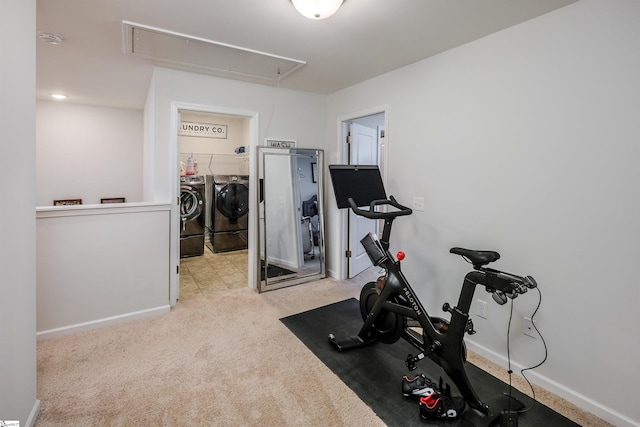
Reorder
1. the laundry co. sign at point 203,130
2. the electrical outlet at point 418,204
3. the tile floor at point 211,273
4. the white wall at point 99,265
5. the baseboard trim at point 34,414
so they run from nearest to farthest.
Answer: the baseboard trim at point 34,414, the white wall at point 99,265, the electrical outlet at point 418,204, the tile floor at point 211,273, the laundry co. sign at point 203,130

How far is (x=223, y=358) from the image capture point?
2.27 metres

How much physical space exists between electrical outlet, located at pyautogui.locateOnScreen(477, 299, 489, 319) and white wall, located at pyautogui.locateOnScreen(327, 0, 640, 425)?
4cm

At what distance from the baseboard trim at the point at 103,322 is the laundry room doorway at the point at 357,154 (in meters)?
2.12

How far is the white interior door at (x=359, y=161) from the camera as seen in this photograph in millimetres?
3900

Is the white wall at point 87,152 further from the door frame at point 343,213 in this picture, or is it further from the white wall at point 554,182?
the white wall at point 554,182

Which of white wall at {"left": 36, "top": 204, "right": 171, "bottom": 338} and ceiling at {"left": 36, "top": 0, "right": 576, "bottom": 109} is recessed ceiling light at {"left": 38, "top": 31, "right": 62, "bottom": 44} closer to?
ceiling at {"left": 36, "top": 0, "right": 576, "bottom": 109}

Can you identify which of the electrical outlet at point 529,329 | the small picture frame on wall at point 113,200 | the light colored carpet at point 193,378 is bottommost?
the light colored carpet at point 193,378

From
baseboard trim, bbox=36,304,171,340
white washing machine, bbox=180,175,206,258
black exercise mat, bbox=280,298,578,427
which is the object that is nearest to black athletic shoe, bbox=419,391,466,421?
black exercise mat, bbox=280,298,578,427

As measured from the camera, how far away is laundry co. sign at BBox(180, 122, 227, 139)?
5418mm

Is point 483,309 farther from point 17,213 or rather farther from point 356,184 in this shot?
point 17,213

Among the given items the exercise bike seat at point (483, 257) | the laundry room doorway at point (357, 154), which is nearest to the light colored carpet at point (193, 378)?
the exercise bike seat at point (483, 257)

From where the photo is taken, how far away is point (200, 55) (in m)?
2.67

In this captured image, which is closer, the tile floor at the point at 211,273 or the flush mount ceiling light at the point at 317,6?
the flush mount ceiling light at the point at 317,6

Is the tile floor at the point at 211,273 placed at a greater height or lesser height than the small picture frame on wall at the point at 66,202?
lesser
